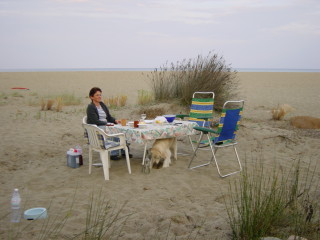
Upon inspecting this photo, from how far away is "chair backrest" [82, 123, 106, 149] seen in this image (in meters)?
4.49

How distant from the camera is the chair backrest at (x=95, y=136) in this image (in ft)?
14.7

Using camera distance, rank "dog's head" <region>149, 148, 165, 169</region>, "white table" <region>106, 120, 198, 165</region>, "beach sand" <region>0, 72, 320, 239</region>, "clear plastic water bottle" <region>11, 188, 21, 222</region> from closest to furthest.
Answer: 1. "beach sand" <region>0, 72, 320, 239</region>
2. "clear plastic water bottle" <region>11, 188, 21, 222</region>
3. "white table" <region>106, 120, 198, 165</region>
4. "dog's head" <region>149, 148, 165, 169</region>

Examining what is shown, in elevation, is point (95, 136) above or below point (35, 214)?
above

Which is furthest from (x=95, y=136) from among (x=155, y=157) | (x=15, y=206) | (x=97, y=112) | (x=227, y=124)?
(x=227, y=124)

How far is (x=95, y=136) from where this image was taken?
4.59m

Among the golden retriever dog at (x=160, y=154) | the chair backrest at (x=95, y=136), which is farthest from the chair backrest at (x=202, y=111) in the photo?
the chair backrest at (x=95, y=136)

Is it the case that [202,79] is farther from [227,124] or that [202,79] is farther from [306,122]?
[227,124]

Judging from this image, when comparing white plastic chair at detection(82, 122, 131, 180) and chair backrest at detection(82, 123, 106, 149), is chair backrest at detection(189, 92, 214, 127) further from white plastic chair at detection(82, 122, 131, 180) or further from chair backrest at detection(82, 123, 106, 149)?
chair backrest at detection(82, 123, 106, 149)

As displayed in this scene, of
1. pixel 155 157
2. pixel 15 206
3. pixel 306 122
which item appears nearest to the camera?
pixel 15 206

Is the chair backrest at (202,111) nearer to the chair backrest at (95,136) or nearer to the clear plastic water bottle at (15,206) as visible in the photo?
the chair backrest at (95,136)

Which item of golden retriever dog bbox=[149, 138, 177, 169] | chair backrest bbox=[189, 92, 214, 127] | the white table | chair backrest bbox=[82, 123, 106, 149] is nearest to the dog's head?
golden retriever dog bbox=[149, 138, 177, 169]

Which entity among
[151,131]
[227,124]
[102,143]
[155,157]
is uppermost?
[227,124]

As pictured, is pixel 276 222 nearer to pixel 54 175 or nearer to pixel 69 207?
pixel 69 207

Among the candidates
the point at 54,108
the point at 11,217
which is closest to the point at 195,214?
the point at 11,217
